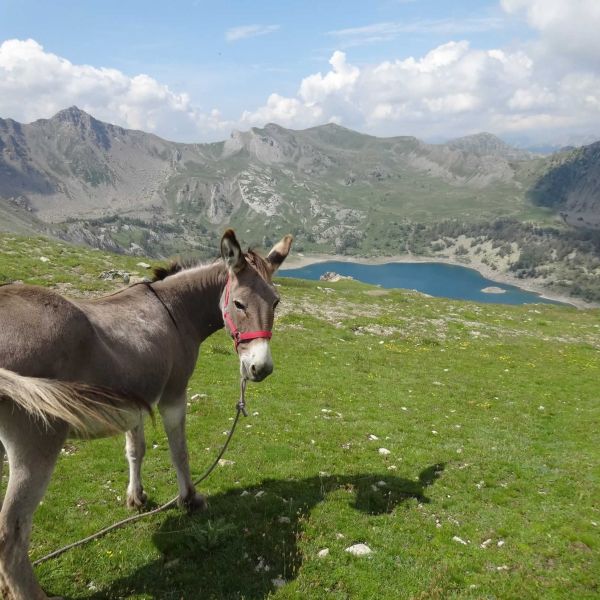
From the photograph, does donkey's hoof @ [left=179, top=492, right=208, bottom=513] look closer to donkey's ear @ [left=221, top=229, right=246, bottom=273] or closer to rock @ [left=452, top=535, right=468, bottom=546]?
donkey's ear @ [left=221, top=229, right=246, bottom=273]

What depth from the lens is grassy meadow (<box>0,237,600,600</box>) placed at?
24.3 feet

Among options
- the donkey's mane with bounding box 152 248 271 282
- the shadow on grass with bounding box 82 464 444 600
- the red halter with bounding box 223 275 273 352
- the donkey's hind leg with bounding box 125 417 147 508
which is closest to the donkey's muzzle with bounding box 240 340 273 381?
the red halter with bounding box 223 275 273 352

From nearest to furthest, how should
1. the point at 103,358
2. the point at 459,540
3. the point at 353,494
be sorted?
the point at 103,358
the point at 459,540
the point at 353,494

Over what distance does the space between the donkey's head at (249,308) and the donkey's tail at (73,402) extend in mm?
1702

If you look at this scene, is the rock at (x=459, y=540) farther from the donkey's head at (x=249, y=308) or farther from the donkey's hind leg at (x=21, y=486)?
the donkey's hind leg at (x=21, y=486)

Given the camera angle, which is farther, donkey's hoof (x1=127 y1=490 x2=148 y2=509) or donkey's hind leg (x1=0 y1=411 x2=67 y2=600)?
donkey's hoof (x1=127 y1=490 x2=148 y2=509)

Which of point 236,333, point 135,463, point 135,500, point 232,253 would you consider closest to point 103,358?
point 236,333

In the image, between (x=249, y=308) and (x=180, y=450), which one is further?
(x=180, y=450)

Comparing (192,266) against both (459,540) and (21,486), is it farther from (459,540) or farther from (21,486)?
(459,540)

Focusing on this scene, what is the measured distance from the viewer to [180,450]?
26.7ft

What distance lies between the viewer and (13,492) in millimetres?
5223

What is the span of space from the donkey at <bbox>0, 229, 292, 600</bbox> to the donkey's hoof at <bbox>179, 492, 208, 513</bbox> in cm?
62

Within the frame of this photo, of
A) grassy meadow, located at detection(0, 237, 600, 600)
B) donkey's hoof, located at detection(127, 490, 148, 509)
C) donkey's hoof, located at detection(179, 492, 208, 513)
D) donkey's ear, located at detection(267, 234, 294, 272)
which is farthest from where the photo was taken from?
donkey's hoof, located at detection(127, 490, 148, 509)

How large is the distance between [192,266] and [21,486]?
4.41 meters
